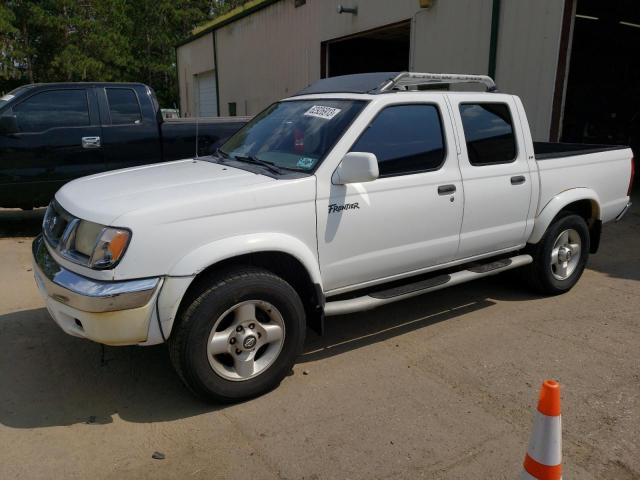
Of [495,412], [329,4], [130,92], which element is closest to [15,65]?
[329,4]

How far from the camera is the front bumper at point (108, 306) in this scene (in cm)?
289

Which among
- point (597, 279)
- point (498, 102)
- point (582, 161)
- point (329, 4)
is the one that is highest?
point (329, 4)

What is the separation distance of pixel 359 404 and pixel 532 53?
7.12 metres

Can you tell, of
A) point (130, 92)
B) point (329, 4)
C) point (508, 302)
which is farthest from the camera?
point (329, 4)

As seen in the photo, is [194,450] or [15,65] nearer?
[194,450]

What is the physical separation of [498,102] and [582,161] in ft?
3.78

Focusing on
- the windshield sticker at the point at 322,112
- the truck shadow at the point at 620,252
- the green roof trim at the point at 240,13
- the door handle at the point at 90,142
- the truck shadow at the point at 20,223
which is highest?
the green roof trim at the point at 240,13

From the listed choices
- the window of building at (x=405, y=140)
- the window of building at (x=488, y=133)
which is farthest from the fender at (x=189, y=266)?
the window of building at (x=488, y=133)

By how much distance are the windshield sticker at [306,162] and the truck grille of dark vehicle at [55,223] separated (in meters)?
1.46

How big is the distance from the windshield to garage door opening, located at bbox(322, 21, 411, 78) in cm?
851

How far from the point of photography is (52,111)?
735 centimetres

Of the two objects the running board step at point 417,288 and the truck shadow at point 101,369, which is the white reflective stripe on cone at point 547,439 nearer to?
the running board step at point 417,288

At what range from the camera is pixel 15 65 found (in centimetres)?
3509

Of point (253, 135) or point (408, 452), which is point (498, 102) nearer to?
point (253, 135)
